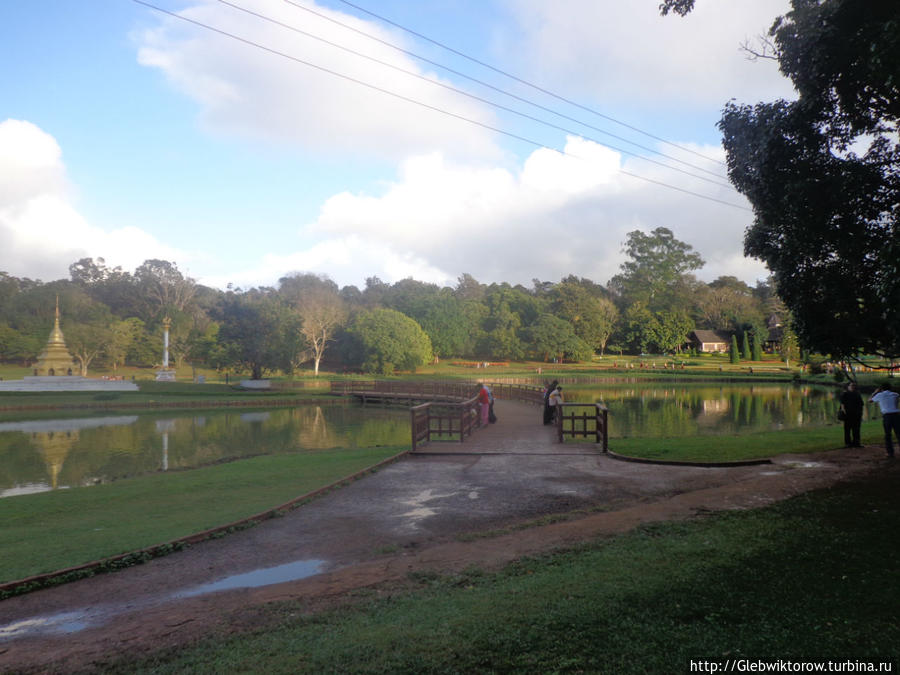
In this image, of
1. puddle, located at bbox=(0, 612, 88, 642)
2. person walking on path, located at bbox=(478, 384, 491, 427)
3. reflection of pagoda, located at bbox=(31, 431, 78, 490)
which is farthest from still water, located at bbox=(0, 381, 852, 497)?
puddle, located at bbox=(0, 612, 88, 642)

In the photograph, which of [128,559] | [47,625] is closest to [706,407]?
[128,559]

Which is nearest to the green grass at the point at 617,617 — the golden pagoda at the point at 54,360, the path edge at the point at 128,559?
the path edge at the point at 128,559

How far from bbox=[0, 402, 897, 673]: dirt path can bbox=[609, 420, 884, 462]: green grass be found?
148 cm

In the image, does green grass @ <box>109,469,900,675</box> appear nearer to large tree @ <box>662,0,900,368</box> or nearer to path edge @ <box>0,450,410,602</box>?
path edge @ <box>0,450,410,602</box>

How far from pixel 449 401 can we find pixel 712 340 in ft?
194

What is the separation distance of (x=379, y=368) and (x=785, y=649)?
5615 cm

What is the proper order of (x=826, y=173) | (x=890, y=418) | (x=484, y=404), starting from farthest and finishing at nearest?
(x=484, y=404) → (x=890, y=418) → (x=826, y=173)

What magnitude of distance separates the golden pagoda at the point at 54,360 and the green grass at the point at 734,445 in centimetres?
4414

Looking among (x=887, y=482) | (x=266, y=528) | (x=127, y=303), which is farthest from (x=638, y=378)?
(x=127, y=303)

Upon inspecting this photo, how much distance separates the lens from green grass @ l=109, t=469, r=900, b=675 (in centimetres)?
378

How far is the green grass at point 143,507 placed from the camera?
25.6 feet

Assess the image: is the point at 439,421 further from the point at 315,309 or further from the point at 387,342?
the point at 315,309

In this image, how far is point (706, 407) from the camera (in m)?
32.8

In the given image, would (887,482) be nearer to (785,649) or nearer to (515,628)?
(785,649)
